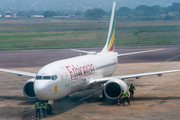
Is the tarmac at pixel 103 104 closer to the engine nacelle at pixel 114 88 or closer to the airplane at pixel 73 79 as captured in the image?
the engine nacelle at pixel 114 88

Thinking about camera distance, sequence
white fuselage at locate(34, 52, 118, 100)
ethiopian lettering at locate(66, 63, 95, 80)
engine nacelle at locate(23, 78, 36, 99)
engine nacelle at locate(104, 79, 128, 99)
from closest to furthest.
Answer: white fuselage at locate(34, 52, 118, 100)
ethiopian lettering at locate(66, 63, 95, 80)
engine nacelle at locate(104, 79, 128, 99)
engine nacelle at locate(23, 78, 36, 99)

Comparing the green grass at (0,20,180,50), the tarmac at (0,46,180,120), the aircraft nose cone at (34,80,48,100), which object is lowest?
the tarmac at (0,46,180,120)

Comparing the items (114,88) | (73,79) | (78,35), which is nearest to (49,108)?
(73,79)

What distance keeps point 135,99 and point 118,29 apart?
6647cm

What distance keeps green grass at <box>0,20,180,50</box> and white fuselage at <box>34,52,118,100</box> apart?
47797 millimetres

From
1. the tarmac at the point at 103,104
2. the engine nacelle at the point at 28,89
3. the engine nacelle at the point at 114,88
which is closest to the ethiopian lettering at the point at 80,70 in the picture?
the engine nacelle at the point at 114,88

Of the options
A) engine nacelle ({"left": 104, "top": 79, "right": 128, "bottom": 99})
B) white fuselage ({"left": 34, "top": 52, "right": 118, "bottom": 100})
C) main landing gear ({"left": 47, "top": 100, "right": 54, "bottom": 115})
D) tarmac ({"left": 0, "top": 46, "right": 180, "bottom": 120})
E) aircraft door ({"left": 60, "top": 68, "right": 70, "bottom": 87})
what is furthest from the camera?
engine nacelle ({"left": 104, "top": 79, "right": 128, "bottom": 99})

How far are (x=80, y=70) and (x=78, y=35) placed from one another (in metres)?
→ 62.8

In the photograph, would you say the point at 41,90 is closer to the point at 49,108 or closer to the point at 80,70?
the point at 49,108

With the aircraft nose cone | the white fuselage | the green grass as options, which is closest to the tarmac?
the white fuselage

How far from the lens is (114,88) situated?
86.8 feet

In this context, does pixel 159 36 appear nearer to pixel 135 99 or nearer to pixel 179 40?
pixel 179 40

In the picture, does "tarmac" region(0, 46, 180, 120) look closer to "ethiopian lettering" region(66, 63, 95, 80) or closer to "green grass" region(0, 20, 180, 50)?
"ethiopian lettering" region(66, 63, 95, 80)

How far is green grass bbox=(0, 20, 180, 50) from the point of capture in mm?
80688
